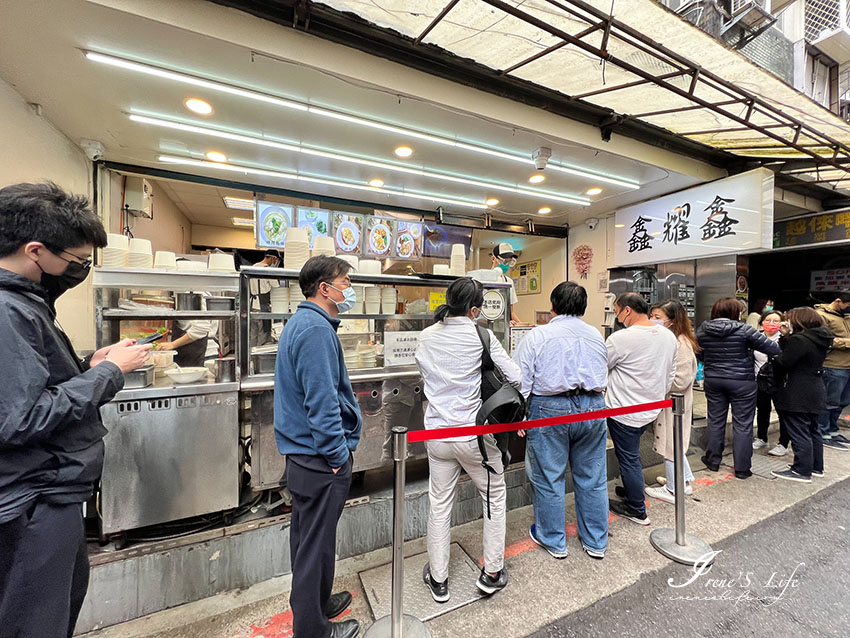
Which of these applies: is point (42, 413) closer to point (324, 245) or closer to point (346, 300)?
point (346, 300)

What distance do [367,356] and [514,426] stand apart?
1544mm

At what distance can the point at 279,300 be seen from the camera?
9.39 feet

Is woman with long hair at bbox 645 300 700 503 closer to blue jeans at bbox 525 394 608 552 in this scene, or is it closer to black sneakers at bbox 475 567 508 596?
blue jeans at bbox 525 394 608 552

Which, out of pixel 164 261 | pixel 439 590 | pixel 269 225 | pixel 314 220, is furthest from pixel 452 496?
pixel 314 220

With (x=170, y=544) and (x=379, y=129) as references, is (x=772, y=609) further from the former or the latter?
(x=379, y=129)

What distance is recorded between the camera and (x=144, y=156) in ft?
15.9

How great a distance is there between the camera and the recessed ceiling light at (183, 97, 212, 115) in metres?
3.68

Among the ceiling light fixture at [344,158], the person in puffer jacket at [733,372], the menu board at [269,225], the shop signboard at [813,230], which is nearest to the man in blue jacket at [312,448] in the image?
the menu board at [269,225]

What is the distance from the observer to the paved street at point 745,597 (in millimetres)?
2049

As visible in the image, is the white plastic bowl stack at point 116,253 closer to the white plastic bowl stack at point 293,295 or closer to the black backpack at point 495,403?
the white plastic bowl stack at point 293,295

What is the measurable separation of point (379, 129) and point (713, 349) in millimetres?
4698

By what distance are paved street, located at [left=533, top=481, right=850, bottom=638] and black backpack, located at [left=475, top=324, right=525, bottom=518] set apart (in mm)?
984

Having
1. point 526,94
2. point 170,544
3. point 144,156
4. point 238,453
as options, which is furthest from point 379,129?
point 170,544

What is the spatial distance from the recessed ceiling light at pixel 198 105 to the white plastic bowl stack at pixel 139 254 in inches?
81.0
